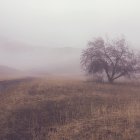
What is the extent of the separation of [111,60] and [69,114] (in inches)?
773

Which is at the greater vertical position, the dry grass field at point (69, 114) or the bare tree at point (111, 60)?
the bare tree at point (111, 60)

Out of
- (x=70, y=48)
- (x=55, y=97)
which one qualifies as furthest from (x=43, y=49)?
(x=55, y=97)

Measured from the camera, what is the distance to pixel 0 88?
36250 mm

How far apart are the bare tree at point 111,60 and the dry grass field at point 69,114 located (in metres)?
8.20

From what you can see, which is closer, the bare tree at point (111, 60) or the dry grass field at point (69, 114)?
the dry grass field at point (69, 114)

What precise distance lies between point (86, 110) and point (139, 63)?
19.4 meters

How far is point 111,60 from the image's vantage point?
43.2m

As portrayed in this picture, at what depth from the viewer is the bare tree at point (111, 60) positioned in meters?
42.9

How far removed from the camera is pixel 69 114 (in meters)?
25.2

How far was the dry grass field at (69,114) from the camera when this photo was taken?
20.9 meters

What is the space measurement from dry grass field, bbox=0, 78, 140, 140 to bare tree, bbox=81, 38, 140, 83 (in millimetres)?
8201

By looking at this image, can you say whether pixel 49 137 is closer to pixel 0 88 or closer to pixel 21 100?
pixel 21 100

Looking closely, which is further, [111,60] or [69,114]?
[111,60]

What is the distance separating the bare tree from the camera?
42.9 m
